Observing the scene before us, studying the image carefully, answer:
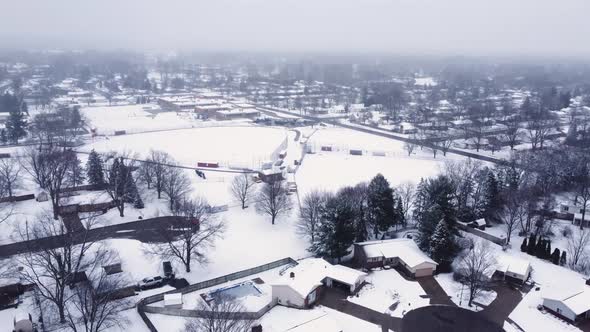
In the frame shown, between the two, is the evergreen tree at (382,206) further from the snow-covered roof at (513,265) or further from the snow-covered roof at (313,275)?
the snow-covered roof at (513,265)

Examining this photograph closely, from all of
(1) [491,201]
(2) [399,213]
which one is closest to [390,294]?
(2) [399,213]

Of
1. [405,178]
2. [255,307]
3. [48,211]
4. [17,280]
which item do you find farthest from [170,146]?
[255,307]

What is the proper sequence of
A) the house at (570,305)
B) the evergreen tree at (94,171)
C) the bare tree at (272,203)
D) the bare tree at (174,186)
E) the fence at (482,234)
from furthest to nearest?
the evergreen tree at (94,171) → the bare tree at (174,186) → the bare tree at (272,203) → the fence at (482,234) → the house at (570,305)

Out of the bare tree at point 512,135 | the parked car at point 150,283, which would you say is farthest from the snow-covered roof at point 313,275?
the bare tree at point 512,135

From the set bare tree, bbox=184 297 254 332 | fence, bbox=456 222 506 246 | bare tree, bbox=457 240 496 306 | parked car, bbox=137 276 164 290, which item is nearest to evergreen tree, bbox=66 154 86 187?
parked car, bbox=137 276 164 290

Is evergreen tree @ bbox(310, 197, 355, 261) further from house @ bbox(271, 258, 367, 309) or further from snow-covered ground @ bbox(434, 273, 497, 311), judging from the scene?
snow-covered ground @ bbox(434, 273, 497, 311)
